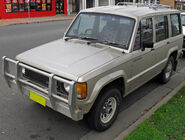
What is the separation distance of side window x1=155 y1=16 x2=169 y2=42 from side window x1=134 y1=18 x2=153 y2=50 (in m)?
0.30

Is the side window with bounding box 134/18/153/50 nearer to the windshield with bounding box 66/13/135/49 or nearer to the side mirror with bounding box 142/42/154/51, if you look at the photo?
the side mirror with bounding box 142/42/154/51

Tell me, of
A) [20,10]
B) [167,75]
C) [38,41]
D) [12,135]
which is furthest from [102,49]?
[20,10]

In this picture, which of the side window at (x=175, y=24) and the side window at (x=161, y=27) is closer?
the side window at (x=161, y=27)

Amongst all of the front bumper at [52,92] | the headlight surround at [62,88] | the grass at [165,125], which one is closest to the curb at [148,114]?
the grass at [165,125]

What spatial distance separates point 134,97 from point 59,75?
2631 mm

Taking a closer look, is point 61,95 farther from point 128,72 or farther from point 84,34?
point 84,34

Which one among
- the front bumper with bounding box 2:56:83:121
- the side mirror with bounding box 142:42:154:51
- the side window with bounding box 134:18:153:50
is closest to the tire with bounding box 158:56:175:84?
the side window with bounding box 134:18:153:50

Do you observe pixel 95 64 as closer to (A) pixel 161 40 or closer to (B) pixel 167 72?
(A) pixel 161 40

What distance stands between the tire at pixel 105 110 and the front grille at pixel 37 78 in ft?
2.90

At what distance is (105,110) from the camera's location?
3898 millimetres

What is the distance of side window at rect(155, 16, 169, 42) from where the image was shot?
16.7 feet

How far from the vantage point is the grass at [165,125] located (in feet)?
12.1

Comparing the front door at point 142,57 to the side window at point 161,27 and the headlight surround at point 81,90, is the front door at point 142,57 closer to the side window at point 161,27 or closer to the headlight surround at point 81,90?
the side window at point 161,27

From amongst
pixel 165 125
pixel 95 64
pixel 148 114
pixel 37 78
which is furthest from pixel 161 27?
pixel 37 78
